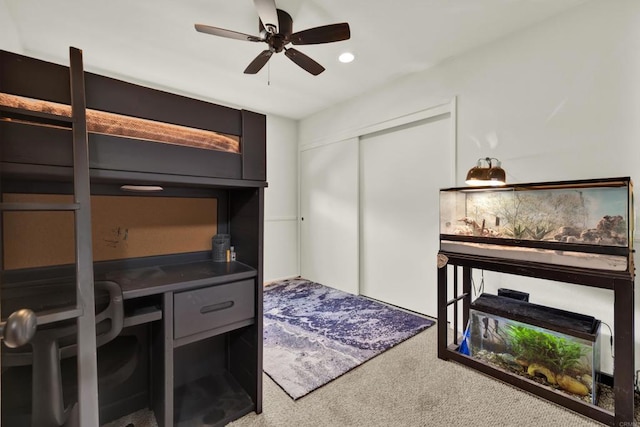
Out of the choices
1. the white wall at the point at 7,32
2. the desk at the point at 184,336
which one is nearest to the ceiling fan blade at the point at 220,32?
the white wall at the point at 7,32

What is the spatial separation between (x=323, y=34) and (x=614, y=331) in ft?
7.91

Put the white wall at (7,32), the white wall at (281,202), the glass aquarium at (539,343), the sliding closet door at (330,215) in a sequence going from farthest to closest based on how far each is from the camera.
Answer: the white wall at (281,202), the sliding closet door at (330,215), the white wall at (7,32), the glass aquarium at (539,343)

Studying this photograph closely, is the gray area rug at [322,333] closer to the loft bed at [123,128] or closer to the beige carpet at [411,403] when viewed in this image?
the beige carpet at [411,403]

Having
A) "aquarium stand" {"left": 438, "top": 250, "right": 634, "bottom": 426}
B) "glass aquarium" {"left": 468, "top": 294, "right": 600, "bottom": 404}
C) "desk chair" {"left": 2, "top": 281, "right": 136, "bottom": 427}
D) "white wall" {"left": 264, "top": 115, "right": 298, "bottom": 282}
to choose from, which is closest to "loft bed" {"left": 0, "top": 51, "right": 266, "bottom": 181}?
"desk chair" {"left": 2, "top": 281, "right": 136, "bottom": 427}

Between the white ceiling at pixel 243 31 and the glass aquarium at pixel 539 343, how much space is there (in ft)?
6.91

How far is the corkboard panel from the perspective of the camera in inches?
50.4

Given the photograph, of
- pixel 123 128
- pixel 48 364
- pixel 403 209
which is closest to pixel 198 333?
pixel 48 364

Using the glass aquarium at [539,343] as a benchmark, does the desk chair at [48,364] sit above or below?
above

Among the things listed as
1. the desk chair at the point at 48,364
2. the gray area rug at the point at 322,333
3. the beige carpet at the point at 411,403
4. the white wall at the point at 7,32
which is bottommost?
the beige carpet at the point at 411,403

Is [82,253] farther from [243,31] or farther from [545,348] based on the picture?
[545,348]

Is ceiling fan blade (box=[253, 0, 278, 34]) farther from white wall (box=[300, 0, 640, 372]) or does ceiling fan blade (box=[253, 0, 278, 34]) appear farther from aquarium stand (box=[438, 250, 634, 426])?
aquarium stand (box=[438, 250, 634, 426])

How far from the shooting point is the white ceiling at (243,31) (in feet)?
6.59

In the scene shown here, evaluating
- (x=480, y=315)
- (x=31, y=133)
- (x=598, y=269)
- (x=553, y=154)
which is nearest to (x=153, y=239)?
(x=31, y=133)

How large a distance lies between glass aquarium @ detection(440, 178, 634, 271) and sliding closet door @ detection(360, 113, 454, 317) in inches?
30.6
